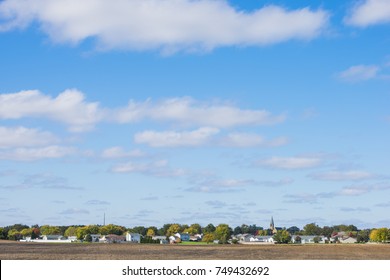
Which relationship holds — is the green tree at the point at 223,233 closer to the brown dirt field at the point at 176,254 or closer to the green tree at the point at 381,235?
the green tree at the point at 381,235

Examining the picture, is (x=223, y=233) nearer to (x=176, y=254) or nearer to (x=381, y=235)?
(x=381, y=235)

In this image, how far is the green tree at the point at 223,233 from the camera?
181325mm

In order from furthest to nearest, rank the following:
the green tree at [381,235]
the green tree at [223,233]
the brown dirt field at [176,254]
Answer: the green tree at [381,235]
the green tree at [223,233]
the brown dirt field at [176,254]

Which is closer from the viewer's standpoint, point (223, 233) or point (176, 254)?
point (176, 254)

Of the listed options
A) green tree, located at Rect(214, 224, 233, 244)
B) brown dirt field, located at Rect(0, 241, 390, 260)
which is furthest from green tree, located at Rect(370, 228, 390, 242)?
brown dirt field, located at Rect(0, 241, 390, 260)

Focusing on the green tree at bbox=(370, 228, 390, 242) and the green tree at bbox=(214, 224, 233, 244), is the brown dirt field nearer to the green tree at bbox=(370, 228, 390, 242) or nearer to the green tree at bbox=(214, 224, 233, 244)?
the green tree at bbox=(214, 224, 233, 244)

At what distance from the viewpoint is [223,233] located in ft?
612

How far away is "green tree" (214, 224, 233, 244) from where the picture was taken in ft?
595

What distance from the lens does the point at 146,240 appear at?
161375 millimetres

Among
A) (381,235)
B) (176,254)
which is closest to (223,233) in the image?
(381,235)

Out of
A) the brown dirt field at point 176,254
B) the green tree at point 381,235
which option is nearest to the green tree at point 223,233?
the green tree at point 381,235
